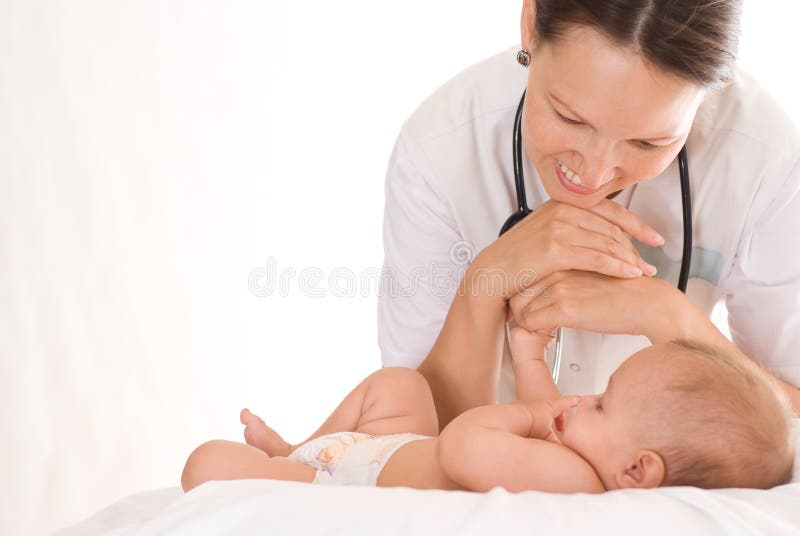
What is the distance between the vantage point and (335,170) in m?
2.96

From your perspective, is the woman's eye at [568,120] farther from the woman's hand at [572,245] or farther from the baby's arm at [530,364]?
the baby's arm at [530,364]

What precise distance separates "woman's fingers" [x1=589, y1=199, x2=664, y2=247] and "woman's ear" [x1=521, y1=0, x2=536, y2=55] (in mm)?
280

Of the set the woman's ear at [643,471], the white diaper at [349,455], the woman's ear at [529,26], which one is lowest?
the white diaper at [349,455]

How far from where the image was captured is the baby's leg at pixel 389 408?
1495 millimetres

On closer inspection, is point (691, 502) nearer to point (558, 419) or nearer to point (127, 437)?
point (558, 419)

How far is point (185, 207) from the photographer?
277 cm

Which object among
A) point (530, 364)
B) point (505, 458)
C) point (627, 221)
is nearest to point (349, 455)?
point (505, 458)

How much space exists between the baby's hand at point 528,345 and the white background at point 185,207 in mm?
1298

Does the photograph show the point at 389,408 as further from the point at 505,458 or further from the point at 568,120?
the point at 568,120

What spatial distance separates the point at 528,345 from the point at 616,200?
32 cm

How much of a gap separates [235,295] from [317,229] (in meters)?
0.33

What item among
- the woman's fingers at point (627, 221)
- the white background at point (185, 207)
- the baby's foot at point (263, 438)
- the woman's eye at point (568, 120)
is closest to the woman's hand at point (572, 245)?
the woman's fingers at point (627, 221)

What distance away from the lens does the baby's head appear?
1162 millimetres

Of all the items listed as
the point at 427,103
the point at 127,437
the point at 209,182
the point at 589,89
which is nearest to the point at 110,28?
the point at 209,182
